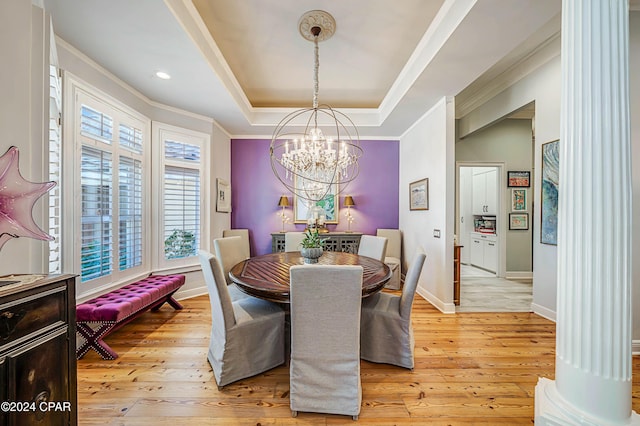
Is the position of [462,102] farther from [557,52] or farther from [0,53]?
[0,53]

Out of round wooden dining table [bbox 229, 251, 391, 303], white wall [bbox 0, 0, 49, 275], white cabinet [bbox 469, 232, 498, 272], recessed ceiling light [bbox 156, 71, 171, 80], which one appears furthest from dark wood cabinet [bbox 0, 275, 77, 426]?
white cabinet [bbox 469, 232, 498, 272]

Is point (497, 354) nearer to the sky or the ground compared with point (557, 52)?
nearer to the ground

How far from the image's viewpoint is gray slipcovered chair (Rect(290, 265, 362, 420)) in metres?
1.58

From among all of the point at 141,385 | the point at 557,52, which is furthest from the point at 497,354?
the point at 557,52

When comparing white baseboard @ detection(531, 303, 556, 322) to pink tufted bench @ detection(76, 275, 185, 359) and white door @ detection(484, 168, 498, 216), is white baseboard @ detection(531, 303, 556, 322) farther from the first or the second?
pink tufted bench @ detection(76, 275, 185, 359)

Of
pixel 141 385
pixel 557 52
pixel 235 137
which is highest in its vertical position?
pixel 557 52

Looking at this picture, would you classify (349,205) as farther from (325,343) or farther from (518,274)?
(518,274)

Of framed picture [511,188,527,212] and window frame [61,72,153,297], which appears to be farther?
framed picture [511,188,527,212]

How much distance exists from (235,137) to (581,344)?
5.03 meters

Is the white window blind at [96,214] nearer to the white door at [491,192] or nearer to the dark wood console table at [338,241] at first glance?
the dark wood console table at [338,241]

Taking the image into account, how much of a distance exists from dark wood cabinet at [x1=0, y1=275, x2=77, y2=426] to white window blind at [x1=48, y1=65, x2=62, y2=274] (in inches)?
55.8

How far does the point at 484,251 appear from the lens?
5.80 m

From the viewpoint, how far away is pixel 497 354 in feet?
7.93

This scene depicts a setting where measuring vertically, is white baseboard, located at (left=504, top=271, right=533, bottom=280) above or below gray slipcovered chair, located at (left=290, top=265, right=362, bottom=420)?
below
